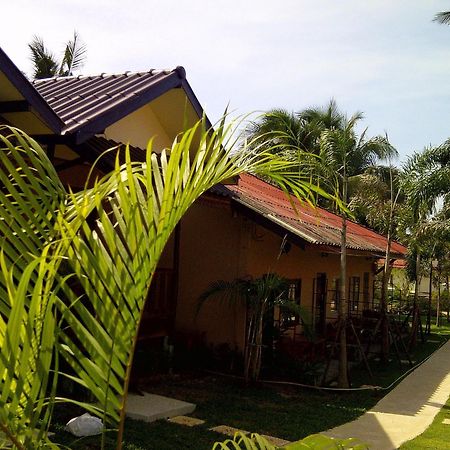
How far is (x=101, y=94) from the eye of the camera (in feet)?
28.9

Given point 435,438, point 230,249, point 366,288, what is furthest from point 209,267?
point 366,288

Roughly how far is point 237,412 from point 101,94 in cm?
485

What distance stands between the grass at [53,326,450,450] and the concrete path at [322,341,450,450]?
0.73 ft

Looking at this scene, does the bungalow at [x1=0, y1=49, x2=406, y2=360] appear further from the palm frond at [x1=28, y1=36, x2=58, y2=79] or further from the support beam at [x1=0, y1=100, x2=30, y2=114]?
the palm frond at [x1=28, y1=36, x2=58, y2=79]

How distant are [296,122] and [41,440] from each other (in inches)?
1071

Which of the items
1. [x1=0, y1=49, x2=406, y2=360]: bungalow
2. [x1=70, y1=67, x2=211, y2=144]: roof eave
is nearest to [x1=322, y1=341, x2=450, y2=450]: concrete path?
[x1=0, y1=49, x2=406, y2=360]: bungalow

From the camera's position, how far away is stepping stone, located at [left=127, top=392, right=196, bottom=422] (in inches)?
299

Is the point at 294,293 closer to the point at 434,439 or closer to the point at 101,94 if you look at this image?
the point at 434,439

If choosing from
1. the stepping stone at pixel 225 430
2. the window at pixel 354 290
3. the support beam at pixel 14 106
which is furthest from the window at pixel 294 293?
the support beam at pixel 14 106

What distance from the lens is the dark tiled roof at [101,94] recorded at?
750 centimetres

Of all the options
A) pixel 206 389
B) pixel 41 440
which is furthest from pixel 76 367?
pixel 206 389

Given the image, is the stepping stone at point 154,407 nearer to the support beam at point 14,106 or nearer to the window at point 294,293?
the support beam at point 14,106

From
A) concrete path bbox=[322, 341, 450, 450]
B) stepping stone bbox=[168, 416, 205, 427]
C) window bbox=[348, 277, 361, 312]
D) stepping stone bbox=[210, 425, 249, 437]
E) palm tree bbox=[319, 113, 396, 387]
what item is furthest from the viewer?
window bbox=[348, 277, 361, 312]

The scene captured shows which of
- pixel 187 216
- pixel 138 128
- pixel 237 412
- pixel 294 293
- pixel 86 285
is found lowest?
pixel 237 412
